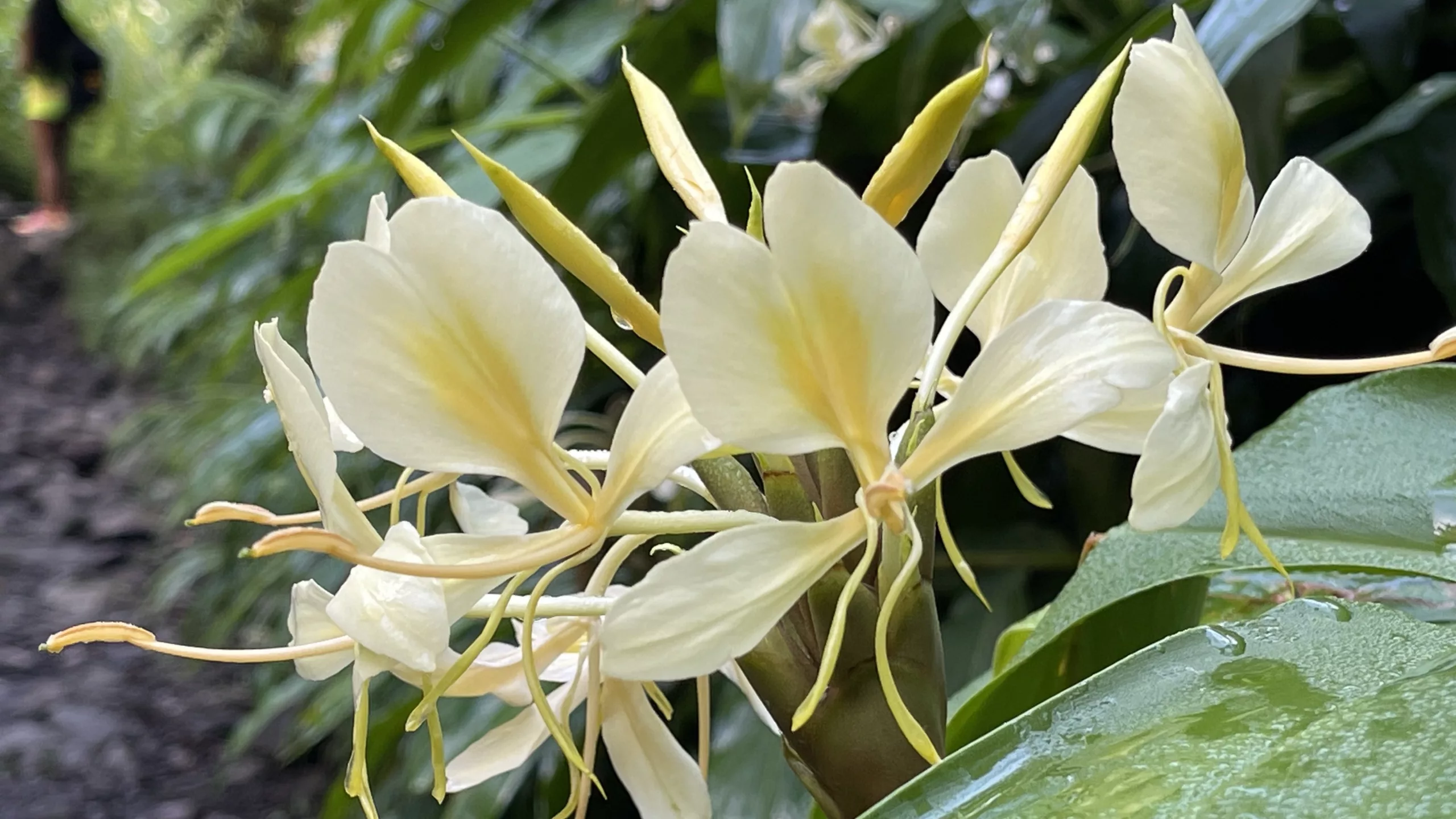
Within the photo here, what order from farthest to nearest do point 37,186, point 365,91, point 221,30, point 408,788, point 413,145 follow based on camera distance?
1. point 37,186
2. point 221,30
3. point 365,91
4. point 413,145
5. point 408,788

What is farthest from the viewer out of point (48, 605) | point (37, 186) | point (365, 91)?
point (37, 186)

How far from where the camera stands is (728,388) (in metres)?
0.14

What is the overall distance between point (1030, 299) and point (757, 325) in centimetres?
11

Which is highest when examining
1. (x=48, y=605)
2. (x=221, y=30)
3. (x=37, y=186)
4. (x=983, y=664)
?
(x=221, y=30)

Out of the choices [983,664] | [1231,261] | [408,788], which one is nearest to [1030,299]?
[1231,261]

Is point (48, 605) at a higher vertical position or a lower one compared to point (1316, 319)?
lower

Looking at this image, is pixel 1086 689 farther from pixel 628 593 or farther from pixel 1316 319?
pixel 1316 319

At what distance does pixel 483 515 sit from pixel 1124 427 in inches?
5.8

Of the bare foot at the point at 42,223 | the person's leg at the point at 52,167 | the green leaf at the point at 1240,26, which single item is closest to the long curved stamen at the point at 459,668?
the green leaf at the point at 1240,26

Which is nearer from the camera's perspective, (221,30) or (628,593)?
(628,593)

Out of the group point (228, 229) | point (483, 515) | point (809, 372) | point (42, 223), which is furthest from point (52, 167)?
point (809, 372)

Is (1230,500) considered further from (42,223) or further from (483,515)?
(42,223)

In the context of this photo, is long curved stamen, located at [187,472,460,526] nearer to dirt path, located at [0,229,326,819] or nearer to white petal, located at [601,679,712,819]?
white petal, located at [601,679,712,819]

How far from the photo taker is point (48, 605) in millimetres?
2039
